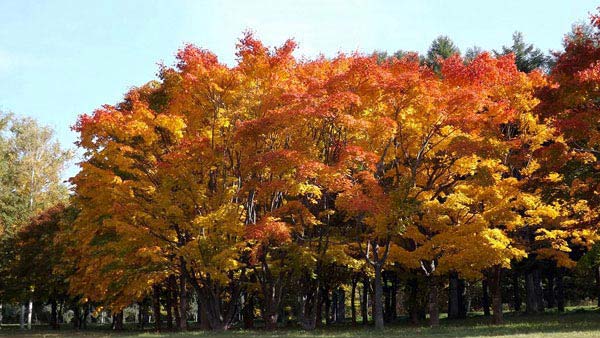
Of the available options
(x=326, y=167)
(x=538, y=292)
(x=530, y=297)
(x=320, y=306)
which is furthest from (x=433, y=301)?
(x=538, y=292)

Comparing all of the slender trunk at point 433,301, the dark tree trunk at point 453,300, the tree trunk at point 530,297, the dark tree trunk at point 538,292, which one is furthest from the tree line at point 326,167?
the dark tree trunk at point 538,292

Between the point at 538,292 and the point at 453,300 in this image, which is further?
the point at 538,292

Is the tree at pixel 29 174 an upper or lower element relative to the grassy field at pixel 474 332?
→ upper

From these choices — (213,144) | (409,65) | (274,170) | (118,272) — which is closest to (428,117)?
(409,65)

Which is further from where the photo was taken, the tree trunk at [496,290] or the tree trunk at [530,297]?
the tree trunk at [530,297]

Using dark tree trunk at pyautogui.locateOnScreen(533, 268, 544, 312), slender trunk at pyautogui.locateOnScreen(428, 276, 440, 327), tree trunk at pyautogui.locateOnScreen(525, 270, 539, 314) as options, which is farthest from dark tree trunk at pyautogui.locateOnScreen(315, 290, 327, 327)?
dark tree trunk at pyautogui.locateOnScreen(533, 268, 544, 312)

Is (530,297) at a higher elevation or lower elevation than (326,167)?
lower

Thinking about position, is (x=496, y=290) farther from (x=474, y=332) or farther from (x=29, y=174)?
(x=29, y=174)

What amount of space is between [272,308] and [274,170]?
7.94 metres

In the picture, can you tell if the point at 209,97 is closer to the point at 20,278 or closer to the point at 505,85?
the point at 505,85

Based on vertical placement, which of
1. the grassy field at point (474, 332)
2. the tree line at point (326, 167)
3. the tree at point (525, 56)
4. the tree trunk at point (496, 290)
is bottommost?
the grassy field at point (474, 332)

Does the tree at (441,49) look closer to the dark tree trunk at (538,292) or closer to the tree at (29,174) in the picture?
Result: the dark tree trunk at (538,292)

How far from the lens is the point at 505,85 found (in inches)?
1118

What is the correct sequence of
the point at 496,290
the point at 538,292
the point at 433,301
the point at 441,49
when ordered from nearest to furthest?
the point at 496,290 → the point at 433,301 → the point at 538,292 → the point at 441,49
